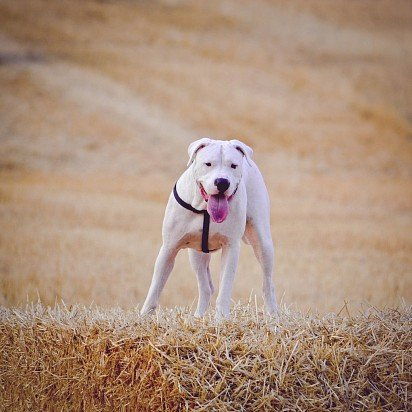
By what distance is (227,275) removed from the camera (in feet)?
21.1

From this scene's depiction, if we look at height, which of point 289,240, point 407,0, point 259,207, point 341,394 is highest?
point 407,0

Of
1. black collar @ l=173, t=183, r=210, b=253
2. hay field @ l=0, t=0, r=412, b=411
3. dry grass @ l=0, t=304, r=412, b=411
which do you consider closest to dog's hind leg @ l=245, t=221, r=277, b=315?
hay field @ l=0, t=0, r=412, b=411

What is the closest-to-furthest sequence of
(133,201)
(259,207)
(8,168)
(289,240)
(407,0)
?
(259,207) < (289,240) < (133,201) < (8,168) < (407,0)

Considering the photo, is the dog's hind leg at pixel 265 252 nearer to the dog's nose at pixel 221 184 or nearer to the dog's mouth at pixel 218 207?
the dog's mouth at pixel 218 207

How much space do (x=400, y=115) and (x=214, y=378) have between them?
37205mm

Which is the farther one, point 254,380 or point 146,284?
point 146,284

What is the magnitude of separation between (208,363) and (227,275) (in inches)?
61.8

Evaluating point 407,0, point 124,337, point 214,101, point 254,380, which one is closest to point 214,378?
point 254,380

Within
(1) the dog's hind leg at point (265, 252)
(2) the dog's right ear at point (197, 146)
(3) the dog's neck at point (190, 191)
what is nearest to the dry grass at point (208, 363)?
(3) the dog's neck at point (190, 191)

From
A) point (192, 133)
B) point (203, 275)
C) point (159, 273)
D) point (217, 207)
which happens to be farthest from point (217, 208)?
point (192, 133)

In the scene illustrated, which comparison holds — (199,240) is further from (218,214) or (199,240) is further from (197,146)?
(197,146)

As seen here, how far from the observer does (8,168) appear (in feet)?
92.7

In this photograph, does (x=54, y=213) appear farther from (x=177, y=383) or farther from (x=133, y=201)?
(x=177, y=383)

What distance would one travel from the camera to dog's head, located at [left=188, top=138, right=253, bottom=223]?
5.88m
